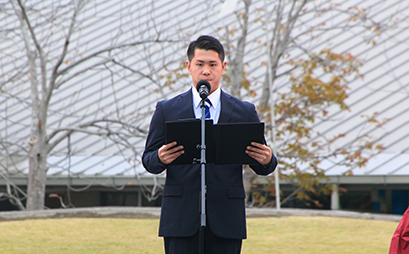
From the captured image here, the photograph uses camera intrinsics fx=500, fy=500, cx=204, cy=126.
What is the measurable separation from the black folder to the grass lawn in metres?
3.43

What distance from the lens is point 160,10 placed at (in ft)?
52.9

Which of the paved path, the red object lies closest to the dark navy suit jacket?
the red object

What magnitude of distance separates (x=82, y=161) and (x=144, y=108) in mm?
2168

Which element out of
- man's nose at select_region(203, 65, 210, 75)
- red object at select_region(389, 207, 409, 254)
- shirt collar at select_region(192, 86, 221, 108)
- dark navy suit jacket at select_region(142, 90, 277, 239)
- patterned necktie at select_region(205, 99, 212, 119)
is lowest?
red object at select_region(389, 207, 409, 254)

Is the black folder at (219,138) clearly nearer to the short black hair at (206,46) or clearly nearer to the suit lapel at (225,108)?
the suit lapel at (225,108)

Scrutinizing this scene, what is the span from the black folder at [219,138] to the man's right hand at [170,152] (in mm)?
21

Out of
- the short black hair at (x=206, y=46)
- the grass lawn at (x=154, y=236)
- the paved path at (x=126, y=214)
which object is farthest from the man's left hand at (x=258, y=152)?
the paved path at (x=126, y=214)

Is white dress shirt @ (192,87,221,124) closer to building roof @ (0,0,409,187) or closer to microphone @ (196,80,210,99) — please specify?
microphone @ (196,80,210,99)

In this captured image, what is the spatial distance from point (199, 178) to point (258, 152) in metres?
0.33

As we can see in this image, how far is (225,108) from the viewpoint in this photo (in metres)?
2.64

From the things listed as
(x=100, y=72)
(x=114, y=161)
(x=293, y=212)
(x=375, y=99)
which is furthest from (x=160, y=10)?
(x=293, y=212)

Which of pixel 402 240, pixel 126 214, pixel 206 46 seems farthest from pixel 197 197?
pixel 126 214

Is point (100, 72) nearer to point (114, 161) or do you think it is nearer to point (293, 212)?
point (114, 161)

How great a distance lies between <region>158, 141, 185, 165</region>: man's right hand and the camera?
2.35m
